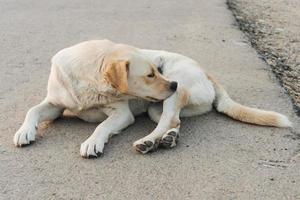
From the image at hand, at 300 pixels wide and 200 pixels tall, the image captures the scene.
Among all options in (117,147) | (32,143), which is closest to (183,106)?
(117,147)

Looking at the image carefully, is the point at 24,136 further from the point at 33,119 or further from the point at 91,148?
the point at 91,148

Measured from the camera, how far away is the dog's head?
13.2 feet

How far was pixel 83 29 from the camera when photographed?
779 centimetres

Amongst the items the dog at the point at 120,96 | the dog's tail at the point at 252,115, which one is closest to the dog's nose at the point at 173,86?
the dog at the point at 120,96

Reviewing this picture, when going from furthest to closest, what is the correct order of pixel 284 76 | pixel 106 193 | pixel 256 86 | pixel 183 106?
pixel 284 76, pixel 256 86, pixel 183 106, pixel 106 193

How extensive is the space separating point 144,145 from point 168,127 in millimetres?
287

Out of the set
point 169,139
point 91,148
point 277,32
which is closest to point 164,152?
point 169,139

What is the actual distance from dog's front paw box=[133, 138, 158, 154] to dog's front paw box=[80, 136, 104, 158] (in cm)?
24

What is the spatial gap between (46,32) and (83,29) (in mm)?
502

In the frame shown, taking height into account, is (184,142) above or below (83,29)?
above

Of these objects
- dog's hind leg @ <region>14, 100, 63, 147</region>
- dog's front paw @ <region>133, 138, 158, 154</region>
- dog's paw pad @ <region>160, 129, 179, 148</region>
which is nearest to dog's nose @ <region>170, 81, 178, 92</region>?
dog's paw pad @ <region>160, 129, 179, 148</region>

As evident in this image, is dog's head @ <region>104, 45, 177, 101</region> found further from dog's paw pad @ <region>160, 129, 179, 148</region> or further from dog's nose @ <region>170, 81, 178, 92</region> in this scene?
dog's paw pad @ <region>160, 129, 179, 148</region>

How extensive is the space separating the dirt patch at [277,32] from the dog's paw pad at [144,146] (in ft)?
5.08

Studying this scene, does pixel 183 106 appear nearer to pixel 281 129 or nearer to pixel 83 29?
pixel 281 129
